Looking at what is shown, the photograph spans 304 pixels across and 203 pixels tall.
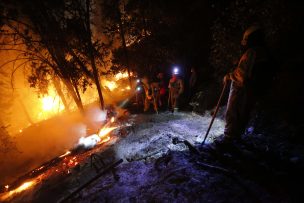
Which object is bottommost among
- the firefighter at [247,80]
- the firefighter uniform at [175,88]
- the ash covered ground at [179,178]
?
the ash covered ground at [179,178]

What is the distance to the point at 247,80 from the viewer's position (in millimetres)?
5477

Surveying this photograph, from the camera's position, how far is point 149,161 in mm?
6305

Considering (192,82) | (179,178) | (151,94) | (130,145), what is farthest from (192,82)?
(179,178)

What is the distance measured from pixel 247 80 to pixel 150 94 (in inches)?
335

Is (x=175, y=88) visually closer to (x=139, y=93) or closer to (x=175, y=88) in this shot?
(x=175, y=88)

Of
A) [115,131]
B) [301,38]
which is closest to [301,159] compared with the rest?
[301,38]

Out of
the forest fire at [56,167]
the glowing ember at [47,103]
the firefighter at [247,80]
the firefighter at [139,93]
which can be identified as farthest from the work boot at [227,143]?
the glowing ember at [47,103]

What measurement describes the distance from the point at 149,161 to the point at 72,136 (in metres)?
16.2

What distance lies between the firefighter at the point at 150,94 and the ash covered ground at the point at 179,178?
5227 mm

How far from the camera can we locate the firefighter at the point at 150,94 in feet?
43.8

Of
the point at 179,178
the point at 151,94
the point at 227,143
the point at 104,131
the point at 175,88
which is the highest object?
the point at 175,88

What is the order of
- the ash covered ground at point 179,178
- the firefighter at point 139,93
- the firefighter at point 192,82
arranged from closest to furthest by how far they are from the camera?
the ash covered ground at point 179,178, the firefighter at point 192,82, the firefighter at point 139,93

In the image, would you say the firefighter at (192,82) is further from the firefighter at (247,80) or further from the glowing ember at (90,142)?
the firefighter at (247,80)

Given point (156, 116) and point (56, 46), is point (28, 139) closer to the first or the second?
point (56, 46)
